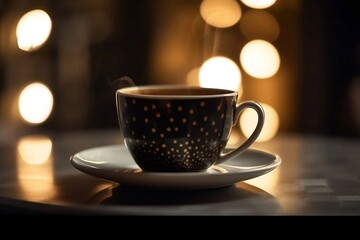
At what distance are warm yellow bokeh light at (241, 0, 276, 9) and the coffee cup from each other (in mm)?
1550

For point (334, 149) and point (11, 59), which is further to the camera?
point (11, 59)

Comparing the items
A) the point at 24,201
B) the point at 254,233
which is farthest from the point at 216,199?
the point at 24,201

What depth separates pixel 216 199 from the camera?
1.96ft

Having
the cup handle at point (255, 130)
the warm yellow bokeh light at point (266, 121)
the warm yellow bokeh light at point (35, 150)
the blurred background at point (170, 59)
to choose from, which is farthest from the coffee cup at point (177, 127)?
the warm yellow bokeh light at point (266, 121)

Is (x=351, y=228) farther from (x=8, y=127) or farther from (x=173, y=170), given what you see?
(x=8, y=127)

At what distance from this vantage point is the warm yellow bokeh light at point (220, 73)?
7.25ft

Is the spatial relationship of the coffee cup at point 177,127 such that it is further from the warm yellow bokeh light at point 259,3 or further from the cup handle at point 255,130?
the warm yellow bokeh light at point 259,3

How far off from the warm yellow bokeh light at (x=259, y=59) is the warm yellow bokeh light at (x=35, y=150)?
4.15 ft

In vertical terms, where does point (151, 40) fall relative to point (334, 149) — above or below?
above

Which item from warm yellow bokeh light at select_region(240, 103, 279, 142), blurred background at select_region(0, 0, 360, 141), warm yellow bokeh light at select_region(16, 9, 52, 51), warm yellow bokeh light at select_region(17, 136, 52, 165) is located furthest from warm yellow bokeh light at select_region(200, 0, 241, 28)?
warm yellow bokeh light at select_region(17, 136, 52, 165)

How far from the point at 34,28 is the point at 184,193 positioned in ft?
6.11

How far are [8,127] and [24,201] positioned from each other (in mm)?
1871

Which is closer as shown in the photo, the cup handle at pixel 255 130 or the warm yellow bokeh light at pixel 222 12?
the cup handle at pixel 255 130

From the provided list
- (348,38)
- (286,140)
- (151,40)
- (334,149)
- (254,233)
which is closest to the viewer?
(254,233)
